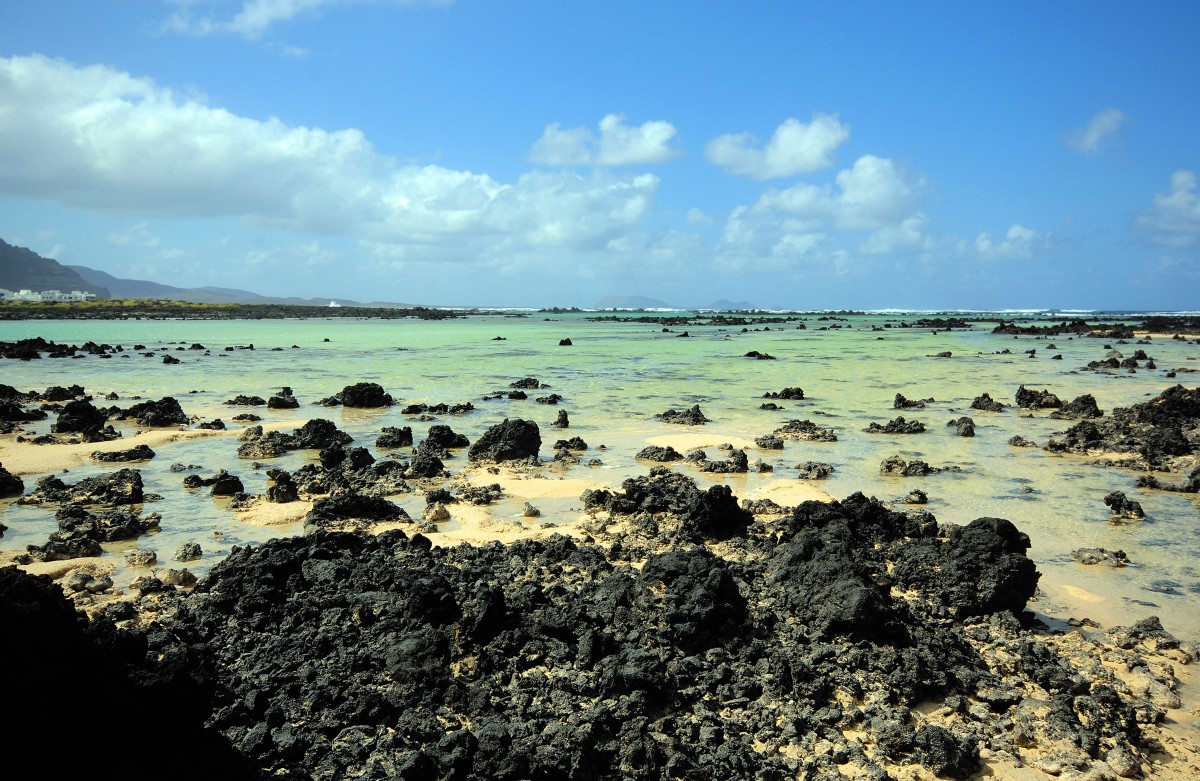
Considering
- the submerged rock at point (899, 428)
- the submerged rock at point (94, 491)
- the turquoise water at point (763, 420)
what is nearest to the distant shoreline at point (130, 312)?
the turquoise water at point (763, 420)

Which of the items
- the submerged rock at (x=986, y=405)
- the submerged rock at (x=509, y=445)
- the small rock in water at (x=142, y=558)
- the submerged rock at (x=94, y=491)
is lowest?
the small rock in water at (x=142, y=558)

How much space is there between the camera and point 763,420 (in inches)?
679

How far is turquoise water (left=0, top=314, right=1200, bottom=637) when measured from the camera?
830 centimetres

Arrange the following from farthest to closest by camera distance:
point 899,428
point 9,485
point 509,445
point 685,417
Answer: point 685,417, point 899,428, point 509,445, point 9,485

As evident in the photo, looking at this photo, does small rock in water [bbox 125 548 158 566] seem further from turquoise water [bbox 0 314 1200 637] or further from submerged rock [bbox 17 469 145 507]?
submerged rock [bbox 17 469 145 507]

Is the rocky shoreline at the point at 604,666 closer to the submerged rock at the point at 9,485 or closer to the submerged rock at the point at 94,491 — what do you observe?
the submerged rock at the point at 94,491

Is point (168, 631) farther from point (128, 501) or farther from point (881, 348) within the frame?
point (881, 348)

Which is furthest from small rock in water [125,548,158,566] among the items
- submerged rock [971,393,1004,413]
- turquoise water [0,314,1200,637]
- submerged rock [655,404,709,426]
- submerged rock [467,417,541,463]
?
submerged rock [971,393,1004,413]

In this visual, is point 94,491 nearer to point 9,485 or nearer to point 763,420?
point 9,485

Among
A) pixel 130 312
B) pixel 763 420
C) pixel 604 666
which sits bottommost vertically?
pixel 604 666

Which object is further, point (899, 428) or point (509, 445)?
point (899, 428)

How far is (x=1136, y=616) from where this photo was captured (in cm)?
641

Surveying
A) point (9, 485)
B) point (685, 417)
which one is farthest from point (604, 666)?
point (685, 417)

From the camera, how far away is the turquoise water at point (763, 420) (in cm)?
830
